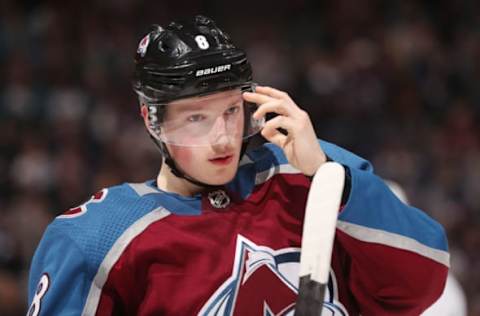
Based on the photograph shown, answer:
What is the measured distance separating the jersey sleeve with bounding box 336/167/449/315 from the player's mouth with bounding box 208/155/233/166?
0.78ft

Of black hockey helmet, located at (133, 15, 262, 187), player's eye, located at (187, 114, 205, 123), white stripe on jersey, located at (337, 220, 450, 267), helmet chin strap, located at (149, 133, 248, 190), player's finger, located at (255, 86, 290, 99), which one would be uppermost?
black hockey helmet, located at (133, 15, 262, 187)

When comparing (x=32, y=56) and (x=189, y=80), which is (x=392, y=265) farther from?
(x=32, y=56)

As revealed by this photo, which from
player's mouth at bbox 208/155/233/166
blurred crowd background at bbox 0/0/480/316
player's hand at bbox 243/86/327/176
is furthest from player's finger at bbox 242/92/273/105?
blurred crowd background at bbox 0/0/480/316

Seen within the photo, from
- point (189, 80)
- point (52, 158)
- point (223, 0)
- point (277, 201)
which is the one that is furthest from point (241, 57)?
point (223, 0)

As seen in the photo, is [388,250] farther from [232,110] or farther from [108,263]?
[108,263]

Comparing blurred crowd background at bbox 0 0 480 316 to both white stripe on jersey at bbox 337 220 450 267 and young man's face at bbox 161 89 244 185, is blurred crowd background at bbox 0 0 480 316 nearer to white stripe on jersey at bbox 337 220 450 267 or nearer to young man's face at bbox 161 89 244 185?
young man's face at bbox 161 89 244 185

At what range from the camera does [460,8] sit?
6223 millimetres

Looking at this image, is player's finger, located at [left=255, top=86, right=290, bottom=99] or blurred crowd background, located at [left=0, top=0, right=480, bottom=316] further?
blurred crowd background, located at [left=0, top=0, right=480, bottom=316]

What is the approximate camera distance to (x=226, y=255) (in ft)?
6.32

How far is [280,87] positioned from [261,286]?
4.05m

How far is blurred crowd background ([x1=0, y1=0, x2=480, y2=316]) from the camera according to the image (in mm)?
5309

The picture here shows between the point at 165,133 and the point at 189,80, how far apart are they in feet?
0.46

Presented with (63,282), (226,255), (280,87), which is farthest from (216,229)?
(280,87)

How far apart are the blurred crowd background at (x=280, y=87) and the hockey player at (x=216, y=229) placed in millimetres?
2916
